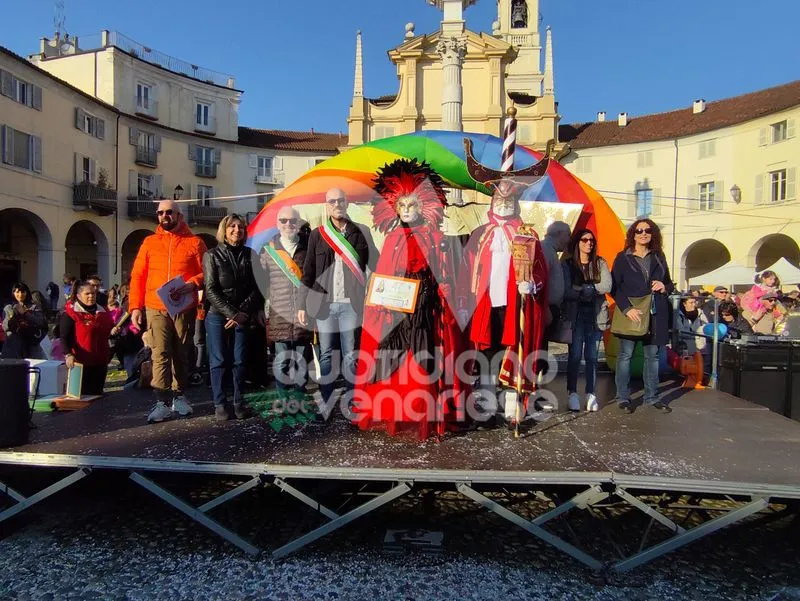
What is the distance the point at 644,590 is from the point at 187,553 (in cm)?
277

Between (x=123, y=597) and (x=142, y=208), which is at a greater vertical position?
(x=142, y=208)

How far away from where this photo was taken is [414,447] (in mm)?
3789

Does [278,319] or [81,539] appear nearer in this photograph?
[81,539]

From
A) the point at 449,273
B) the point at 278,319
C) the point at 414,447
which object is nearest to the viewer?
the point at 414,447

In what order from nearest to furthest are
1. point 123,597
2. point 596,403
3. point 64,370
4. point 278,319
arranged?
1. point 123,597
2. point 278,319
3. point 596,403
4. point 64,370

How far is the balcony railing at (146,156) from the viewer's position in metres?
29.8

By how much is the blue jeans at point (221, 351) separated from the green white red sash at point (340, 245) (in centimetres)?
98

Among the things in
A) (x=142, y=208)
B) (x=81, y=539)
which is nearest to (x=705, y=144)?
(x=142, y=208)

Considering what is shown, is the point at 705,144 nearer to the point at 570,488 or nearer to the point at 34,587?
the point at 570,488

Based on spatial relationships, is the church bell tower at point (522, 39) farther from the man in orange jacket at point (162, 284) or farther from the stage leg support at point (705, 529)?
the stage leg support at point (705, 529)

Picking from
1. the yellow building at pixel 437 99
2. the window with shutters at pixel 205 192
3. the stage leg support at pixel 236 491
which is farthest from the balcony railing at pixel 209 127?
the stage leg support at pixel 236 491

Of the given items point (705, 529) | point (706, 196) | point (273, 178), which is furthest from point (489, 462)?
point (273, 178)

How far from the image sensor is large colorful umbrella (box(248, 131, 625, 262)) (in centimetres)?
727

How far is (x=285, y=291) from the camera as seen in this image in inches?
174
